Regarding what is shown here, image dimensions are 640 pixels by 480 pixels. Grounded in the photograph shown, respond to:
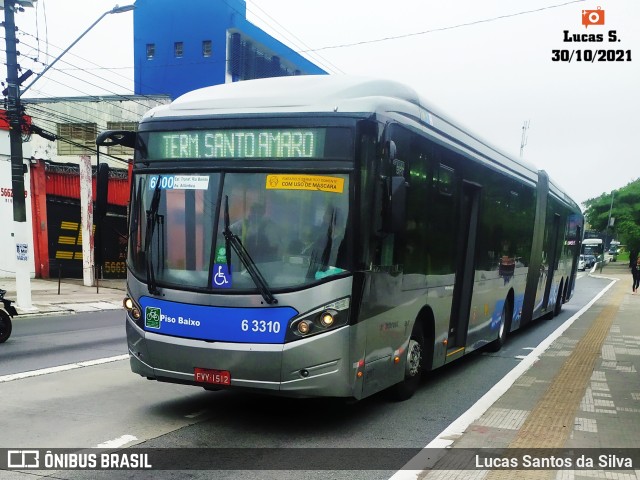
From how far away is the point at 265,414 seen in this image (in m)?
6.52

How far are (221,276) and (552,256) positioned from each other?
12441mm

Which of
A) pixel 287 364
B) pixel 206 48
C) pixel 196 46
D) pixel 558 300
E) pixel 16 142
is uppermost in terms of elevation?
pixel 196 46

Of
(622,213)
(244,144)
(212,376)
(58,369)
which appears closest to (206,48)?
(58,369)

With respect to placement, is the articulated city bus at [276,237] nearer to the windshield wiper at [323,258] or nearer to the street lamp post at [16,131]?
the windshield wiper at [323,258]

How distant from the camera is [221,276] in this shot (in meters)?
5.63

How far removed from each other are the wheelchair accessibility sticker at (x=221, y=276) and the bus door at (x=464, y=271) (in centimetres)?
384

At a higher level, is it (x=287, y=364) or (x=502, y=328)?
(x=287, y=364)

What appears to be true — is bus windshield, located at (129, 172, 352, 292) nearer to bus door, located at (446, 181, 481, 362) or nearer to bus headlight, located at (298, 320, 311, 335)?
bus headlight, located at (298, 320, 311, 335)

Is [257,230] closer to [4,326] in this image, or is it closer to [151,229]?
[151,229]

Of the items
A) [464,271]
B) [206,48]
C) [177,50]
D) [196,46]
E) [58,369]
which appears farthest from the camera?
[177,50]

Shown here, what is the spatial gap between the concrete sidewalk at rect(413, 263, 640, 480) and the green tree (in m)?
62.1

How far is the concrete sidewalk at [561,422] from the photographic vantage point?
4.93m

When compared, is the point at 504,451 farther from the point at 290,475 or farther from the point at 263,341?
the point at 263,341

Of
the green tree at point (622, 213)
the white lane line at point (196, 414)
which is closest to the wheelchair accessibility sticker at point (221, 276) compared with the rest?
the white lane line at point (196, 414)
